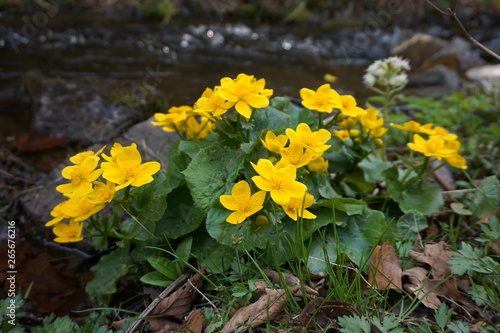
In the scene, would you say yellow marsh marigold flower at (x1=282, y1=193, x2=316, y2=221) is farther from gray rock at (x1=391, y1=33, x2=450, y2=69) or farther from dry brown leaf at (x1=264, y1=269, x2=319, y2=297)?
gray rock at (x1=391, y1=33, x2=450, y2=69)

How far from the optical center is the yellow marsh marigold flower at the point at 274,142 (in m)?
1.50

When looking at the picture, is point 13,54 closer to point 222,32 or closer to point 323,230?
point 222,32

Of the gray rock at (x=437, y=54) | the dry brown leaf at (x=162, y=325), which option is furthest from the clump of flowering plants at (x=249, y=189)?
the gray rock at (x=437, y=54)

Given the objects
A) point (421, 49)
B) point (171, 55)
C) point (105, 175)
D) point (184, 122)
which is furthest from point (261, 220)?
point (421, 49)

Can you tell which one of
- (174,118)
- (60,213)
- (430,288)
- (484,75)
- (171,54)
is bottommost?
(484,75)

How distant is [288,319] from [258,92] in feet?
2.51

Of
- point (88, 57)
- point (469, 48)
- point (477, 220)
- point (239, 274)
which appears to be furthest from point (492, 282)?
point (469, 48)

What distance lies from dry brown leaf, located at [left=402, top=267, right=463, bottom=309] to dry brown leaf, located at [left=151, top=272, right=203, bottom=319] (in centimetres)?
74

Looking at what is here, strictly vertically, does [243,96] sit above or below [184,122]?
above

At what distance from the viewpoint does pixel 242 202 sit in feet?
4.51

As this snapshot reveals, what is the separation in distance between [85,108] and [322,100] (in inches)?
104

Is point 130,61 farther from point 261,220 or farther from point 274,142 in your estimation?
point 261,220

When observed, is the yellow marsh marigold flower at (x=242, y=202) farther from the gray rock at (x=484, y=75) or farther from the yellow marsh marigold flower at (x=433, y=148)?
the gray rock at (x=484, y=75)

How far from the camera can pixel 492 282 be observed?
4.35 feet
